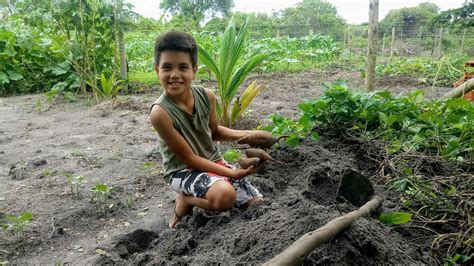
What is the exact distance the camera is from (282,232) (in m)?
1.55

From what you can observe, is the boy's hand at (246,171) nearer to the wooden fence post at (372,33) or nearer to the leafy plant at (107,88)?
the wooden fence post at (372,33)

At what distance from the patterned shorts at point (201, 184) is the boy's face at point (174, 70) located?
0.48 m

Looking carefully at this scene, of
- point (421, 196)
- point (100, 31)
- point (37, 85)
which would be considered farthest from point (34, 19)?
point (421, 196)

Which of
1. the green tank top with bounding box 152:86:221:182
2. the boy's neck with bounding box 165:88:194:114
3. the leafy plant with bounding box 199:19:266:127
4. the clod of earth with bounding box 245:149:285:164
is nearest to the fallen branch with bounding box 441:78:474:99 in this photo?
the leafy plant with bounding box 199:19:266:127

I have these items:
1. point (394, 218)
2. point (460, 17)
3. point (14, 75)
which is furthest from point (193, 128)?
point (460, 17)

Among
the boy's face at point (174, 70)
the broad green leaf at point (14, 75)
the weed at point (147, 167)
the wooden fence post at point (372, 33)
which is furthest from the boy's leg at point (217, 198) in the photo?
the broad green leaf at point (14, 75)

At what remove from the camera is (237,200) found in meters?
2.23

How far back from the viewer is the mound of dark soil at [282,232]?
1408mm

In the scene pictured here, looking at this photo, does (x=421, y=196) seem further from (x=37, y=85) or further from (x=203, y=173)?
(x=37, y=85)

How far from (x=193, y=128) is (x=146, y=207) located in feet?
2.64

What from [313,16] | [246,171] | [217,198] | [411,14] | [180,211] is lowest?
[180,211]

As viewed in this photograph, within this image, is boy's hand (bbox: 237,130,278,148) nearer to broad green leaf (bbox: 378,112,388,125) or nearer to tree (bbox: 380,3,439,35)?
broad green leaf (bbox: 378,112,388,125)

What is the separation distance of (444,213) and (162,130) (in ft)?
4.76

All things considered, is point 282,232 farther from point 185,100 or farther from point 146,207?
point 146,207
